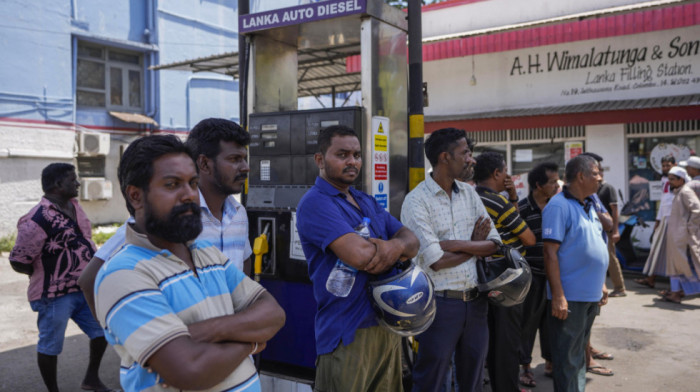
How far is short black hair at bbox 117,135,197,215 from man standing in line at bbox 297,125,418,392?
1103mm

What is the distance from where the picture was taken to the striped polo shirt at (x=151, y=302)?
153 cm

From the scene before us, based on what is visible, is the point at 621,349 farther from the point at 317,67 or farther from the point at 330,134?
the point at 317,67

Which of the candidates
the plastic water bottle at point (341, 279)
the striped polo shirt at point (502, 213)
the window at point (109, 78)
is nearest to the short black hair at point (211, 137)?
the plastic water bottle at point (341, 279)

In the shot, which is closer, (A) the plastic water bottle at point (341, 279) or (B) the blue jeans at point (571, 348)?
(A) the plastic water bottle at point (341, 279)

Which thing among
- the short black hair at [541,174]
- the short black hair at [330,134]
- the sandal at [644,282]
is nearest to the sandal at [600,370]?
the short black hair at [541,174]

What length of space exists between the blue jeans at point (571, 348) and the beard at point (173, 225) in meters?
3.08

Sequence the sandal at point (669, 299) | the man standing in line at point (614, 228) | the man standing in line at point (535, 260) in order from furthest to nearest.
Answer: the man standing in line at point (614, 228)
the sandal at point (669, 299)
the man standing in line at point (535, 260)

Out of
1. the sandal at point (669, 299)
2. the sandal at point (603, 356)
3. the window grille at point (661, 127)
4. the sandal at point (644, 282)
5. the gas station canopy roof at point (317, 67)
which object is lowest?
the sandal at point (603, 356)

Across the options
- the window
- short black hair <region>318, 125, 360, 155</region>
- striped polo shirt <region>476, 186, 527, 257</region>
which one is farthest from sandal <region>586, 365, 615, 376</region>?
the window

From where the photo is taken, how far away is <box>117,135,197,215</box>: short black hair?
1.74 m

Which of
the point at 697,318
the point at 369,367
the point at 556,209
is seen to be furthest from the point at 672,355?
the point at 369,367

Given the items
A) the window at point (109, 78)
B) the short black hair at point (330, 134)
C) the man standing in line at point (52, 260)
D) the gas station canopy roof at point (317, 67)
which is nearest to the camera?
the short black hair at point (330, 134)

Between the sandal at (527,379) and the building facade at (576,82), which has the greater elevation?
the building facade at (576,82)

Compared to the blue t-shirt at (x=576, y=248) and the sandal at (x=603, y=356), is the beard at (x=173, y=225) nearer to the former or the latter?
the blue t-shirt at (x=576, y=248)
